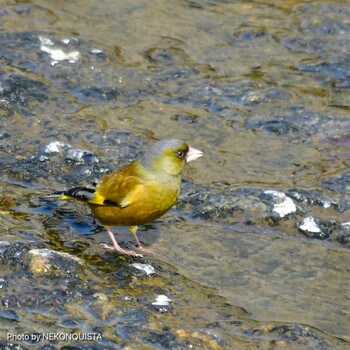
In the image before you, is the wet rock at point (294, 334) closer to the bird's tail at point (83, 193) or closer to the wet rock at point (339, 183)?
the bird's tail at point (83, 193)

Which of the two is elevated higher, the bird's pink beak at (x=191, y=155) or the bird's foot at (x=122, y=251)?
the bird's pink beak at (x=191, y=155)

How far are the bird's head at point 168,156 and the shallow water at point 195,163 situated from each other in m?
0.47

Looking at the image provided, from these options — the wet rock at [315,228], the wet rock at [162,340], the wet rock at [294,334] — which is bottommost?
the wet rock at [315,228]

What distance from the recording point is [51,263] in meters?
5.54

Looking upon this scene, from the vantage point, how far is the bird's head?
20.3ft

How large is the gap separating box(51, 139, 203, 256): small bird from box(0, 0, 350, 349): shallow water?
253mm

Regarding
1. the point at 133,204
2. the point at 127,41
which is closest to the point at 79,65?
the point at 127,41

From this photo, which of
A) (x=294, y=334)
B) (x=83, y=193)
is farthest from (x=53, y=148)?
(x=294, y=334)

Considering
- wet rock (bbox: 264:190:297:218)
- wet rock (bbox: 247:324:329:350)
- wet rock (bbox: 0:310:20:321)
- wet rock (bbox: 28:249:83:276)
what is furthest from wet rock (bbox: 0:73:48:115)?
wet rock (bbox: 247:324:329:350)

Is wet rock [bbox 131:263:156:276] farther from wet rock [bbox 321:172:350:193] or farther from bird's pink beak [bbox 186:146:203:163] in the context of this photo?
wet rock [bbox 321:172:350:193]

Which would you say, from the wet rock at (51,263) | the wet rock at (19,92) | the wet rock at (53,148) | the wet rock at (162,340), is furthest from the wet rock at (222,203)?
the wet rock at (19,92)

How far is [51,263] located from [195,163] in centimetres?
215

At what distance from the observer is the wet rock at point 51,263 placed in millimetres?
5512

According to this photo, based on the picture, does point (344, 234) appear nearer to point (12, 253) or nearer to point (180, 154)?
point (180, 154)
